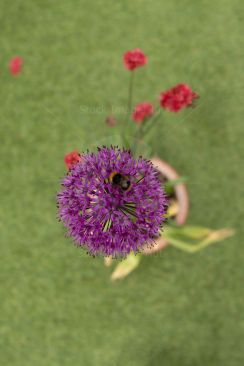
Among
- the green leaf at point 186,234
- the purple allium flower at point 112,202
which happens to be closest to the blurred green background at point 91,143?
the green leaf at point 186,234

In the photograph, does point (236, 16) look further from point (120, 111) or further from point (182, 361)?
point (182, 361)

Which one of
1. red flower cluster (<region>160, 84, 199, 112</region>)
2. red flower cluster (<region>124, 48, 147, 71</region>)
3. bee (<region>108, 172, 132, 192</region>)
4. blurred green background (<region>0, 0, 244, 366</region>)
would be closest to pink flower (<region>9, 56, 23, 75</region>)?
blurred green background (<region>0, 0, 244, 366</region>)

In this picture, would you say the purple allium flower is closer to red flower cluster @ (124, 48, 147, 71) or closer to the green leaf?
red flower cluster @ (124, 48, 147, 71)

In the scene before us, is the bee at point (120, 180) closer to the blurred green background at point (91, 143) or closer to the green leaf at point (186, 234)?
the green leaf at point (186, 234)

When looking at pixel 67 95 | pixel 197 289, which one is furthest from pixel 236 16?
pixel 197 289

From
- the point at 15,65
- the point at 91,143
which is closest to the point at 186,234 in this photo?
the point at 91,143

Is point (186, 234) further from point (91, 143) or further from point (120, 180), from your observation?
point (120, 180)
